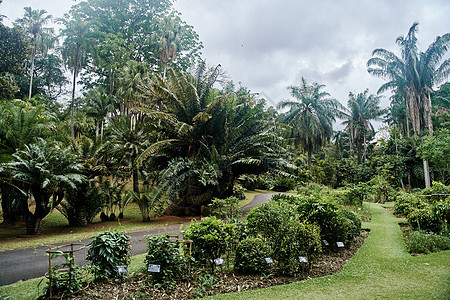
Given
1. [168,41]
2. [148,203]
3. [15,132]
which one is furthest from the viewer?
[168,41]

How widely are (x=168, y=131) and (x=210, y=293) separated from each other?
36.0ft

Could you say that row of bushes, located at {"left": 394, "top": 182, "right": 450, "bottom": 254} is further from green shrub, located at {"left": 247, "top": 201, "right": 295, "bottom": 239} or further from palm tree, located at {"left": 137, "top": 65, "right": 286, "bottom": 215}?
palm tree, located at {"left": 137, "top": 65, "right": 286, "bottom": 215}

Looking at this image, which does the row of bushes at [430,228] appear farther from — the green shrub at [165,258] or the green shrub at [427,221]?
the green shrub at [165,258]

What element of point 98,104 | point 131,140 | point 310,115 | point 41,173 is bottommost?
point 41,173

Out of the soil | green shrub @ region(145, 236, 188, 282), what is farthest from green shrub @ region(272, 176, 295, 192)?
green shrub @ region(145, 236, 188, 282)

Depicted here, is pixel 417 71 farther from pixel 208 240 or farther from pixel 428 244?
pixel 208 240

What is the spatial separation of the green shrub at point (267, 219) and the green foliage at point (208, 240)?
2.80ft

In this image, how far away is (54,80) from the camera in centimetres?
3069

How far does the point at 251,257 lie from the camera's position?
477 cm

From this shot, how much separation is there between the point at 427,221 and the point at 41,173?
463 inches

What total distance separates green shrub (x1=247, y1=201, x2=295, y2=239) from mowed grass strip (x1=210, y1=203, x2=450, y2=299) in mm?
1168

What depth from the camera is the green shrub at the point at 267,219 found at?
5.30 meters

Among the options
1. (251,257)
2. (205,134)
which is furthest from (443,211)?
(205,134)

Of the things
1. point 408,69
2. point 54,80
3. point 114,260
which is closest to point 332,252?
point 114,260
